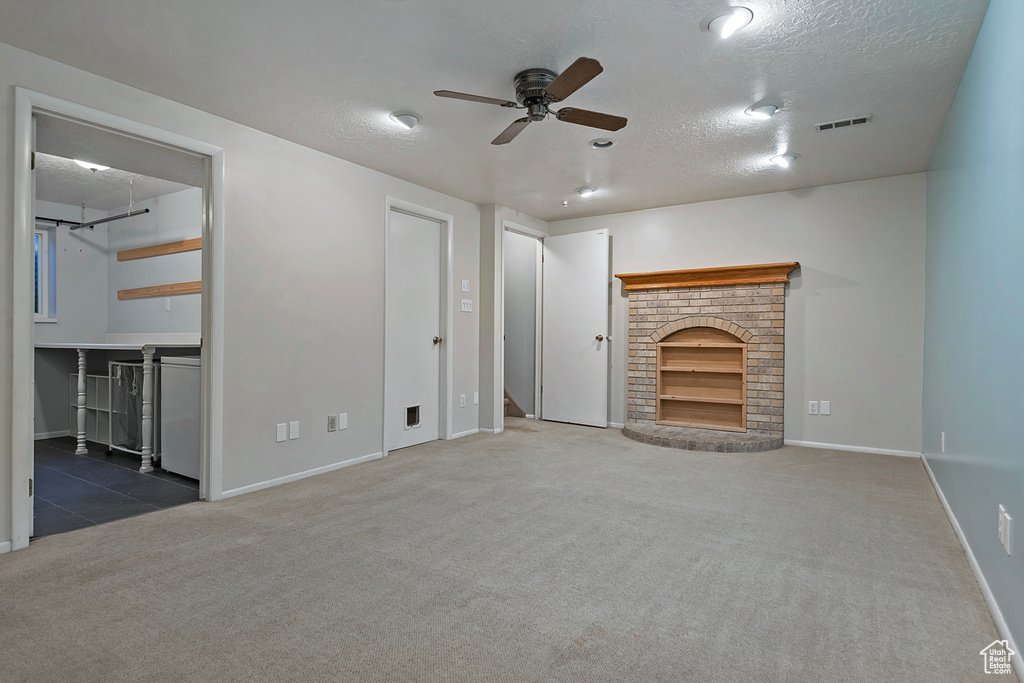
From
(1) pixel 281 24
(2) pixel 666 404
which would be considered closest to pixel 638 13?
(1) pixel 281 24

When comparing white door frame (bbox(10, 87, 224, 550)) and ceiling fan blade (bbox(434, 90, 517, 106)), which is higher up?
ceiling fan blade (bbox(434, 90, 517, 106))

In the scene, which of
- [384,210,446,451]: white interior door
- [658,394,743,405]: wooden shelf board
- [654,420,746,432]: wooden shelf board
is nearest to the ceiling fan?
[384,210,446,451]: white interior door

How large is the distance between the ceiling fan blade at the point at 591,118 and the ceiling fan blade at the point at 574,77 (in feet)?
0.47

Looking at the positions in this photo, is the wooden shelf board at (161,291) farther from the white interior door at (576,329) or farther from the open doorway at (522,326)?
the white interior door at (576,329)

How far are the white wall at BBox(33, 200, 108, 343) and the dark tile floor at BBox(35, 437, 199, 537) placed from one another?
1.78 meters

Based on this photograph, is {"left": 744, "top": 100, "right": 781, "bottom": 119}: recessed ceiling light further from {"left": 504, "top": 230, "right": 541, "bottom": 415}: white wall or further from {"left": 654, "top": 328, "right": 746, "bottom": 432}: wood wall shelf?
{"left": 504, "top": 230, "right": 541, "bottom": 415}: white wall

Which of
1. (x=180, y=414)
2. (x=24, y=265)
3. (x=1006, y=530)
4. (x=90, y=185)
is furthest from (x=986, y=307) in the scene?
(x=90, y=185)

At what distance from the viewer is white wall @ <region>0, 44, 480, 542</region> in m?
2.80

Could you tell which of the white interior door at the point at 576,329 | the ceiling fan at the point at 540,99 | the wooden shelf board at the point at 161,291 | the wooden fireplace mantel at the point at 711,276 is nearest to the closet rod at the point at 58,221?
the wooden shelf board at the point at 161,291

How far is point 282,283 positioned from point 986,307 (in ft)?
12.7

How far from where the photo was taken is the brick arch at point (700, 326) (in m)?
5.28

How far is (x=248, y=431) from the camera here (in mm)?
3508

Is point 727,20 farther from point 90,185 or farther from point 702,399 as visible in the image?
point 90,185

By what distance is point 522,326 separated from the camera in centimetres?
689
